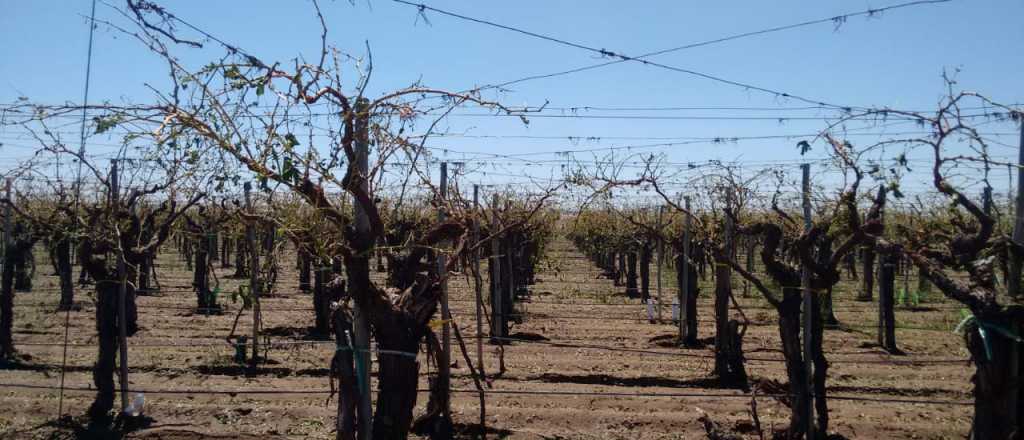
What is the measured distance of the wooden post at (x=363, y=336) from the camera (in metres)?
4.53

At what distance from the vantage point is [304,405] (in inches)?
326

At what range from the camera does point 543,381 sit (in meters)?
9.62

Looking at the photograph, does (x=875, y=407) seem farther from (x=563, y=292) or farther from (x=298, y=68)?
(x=563, y=292)

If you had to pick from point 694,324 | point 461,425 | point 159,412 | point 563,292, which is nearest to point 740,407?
point 461,425

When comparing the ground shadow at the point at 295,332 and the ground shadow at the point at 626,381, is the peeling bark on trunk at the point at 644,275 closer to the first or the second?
the ground shadow at the point at 295,332

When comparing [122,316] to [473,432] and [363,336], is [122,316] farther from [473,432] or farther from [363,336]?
[363,336]

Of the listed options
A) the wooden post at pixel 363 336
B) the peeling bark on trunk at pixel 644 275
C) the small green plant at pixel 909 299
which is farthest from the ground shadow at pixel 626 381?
the small green plant at pixel 909 299

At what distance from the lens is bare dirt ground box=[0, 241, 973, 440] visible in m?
7.57

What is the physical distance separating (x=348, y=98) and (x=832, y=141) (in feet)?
12.6

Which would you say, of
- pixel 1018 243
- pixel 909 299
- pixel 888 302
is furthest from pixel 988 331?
pixel 909 299

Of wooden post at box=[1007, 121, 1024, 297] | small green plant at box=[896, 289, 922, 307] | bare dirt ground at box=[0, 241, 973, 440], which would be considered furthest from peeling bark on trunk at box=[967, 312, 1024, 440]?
small green plant at box=[896, 289, 922, 307]

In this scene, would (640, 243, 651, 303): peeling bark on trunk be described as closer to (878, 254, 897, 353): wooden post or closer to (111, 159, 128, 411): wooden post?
(878, 254, 897, 353): wooden post

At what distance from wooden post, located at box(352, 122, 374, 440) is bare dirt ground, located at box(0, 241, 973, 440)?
2266mm

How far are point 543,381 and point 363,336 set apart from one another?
5105mm
